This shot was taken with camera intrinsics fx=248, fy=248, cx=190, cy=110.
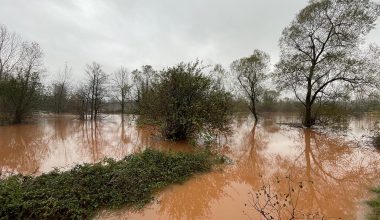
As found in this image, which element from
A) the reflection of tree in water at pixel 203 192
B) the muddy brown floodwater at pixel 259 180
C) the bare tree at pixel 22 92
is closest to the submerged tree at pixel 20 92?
the bare tree at pixel 22 92

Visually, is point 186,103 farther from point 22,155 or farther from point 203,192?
point 22,155

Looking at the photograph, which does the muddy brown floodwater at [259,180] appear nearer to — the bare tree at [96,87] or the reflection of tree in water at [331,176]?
the reflection of tree in water at [331,176]

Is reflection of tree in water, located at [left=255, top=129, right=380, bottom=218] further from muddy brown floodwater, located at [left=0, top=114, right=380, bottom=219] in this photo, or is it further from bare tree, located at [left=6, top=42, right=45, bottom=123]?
bare tree, located at [left=6, top=42, right=45, bottom=123]

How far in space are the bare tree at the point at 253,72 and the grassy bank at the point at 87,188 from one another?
2724 cm

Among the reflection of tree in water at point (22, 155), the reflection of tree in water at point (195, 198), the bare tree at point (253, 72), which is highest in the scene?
the bare tree at point (253, 72)

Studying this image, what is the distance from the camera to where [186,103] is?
1197 centimetres

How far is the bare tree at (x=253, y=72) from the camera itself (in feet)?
105

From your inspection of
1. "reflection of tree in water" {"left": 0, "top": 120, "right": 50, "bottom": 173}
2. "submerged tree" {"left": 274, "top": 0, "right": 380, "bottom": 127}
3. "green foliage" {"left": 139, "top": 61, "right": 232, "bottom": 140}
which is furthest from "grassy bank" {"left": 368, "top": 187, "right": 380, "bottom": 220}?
"submerged tree" {"left": 274, "top": 0, "right": 380, "bottom": 127}

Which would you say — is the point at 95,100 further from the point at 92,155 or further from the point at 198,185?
the point at 198,185

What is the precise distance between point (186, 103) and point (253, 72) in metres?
22.6

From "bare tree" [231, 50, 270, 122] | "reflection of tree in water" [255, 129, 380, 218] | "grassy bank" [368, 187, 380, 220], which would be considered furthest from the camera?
"bare tree" [231, 50, 270, 122]

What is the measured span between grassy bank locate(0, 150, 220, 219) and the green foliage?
4.91 metres

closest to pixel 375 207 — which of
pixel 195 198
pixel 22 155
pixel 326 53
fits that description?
pixel 195 198

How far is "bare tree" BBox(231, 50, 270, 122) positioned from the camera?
32125mm
